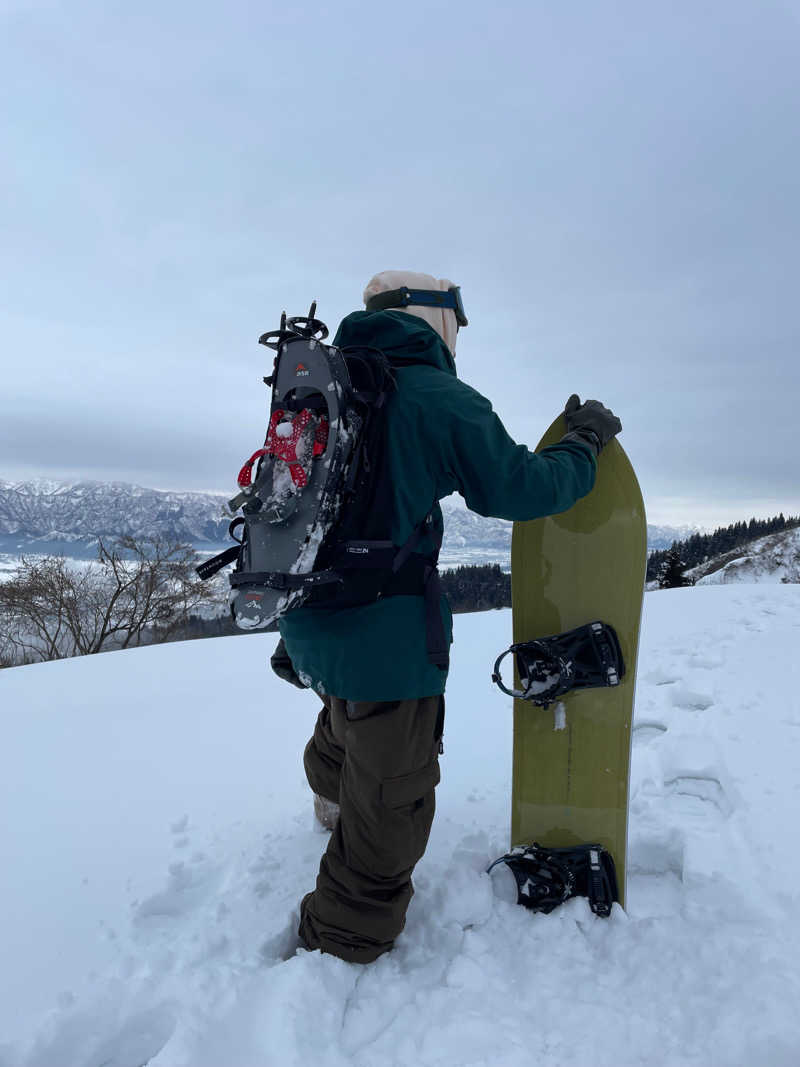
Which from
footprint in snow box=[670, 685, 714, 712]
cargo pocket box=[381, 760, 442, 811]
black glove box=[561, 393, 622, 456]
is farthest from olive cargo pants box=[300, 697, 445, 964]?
footprint in snow box=[670, 685, 714, 712]

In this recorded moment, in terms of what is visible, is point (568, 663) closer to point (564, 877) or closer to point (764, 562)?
point (564, 877)

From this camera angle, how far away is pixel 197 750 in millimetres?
3219

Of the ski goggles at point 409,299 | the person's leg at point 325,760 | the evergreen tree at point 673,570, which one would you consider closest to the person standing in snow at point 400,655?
the ski goggles at point 409,299

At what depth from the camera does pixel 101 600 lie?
81.3 feet

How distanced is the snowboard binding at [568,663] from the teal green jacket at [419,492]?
55 centimetres

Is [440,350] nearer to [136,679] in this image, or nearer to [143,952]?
[143,952]

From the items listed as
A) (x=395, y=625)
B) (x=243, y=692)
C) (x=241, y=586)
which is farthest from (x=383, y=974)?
(x=243, y=692)

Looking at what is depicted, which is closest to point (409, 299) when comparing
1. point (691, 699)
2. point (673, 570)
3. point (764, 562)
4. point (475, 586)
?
point (691, 699)

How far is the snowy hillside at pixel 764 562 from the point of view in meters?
63.3

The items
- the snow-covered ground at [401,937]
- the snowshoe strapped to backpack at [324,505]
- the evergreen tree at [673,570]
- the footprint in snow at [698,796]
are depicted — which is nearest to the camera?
the snow-covered ground at [401,937]

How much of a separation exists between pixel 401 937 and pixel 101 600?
26720 millimetres

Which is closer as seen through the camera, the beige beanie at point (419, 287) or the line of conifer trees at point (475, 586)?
the beige beanie at point (419, 287)

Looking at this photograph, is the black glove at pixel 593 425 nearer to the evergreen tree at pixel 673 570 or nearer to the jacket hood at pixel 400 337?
the jacket hood at pixel 400 337

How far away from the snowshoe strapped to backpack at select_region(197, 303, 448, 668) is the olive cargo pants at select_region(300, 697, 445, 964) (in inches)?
9.7
